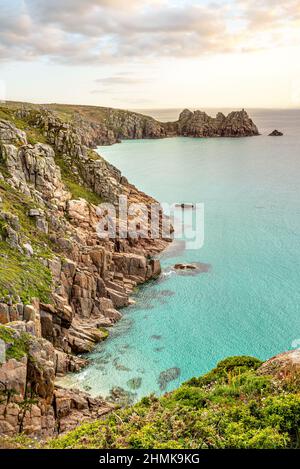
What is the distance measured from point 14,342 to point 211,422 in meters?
18.3

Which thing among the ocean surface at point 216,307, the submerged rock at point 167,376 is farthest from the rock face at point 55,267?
the submerged rock at point 167,376

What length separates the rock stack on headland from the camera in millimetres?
32219

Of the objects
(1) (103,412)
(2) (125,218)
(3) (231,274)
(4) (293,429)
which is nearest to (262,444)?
(4) (293,429)

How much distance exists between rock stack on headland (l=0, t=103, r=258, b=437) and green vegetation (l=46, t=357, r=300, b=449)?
421 inches

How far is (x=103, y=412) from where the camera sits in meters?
34.7

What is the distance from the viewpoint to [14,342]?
32500 millimetres

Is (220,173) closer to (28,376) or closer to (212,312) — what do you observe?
(212,312)

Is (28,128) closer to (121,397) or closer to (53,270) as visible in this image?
(53,270)

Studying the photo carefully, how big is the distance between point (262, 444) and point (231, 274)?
45928 millimetres

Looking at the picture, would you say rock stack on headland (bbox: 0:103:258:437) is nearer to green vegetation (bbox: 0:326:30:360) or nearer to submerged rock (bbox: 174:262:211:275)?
green vegetation (bbox: 0:326:30:360)

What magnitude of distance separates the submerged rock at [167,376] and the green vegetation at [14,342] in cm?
1383

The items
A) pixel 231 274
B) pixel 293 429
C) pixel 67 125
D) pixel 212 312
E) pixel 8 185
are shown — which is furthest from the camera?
pixel 67 125
